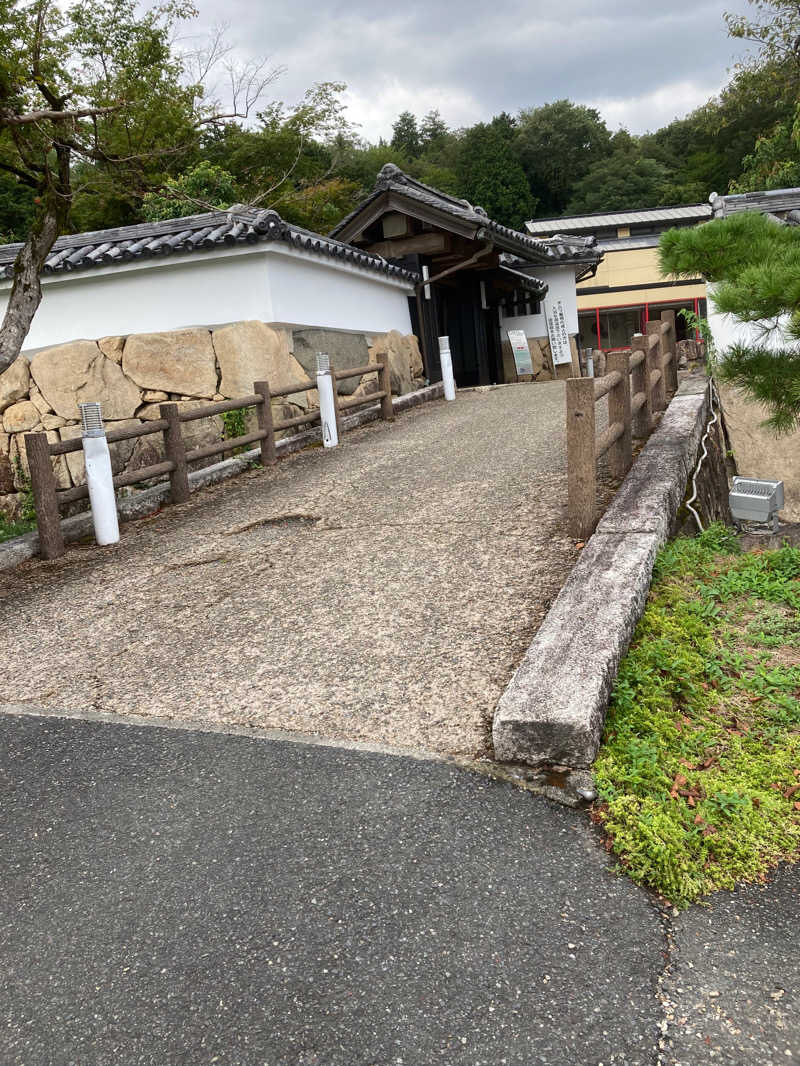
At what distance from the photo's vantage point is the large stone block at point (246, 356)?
390 inches

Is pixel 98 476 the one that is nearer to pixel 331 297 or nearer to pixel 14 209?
pixel 331 297

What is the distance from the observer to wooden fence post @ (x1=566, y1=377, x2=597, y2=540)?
4.69m

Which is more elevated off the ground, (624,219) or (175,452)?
(624,219)

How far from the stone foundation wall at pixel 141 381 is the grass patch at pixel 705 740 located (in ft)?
23.0

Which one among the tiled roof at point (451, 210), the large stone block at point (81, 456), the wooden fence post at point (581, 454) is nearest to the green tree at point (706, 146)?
the tiled roof at point (451, 210)

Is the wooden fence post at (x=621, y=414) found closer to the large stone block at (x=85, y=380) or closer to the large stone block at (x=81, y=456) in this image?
the large stone block at (x=85, y=380)

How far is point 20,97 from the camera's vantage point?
5711mm

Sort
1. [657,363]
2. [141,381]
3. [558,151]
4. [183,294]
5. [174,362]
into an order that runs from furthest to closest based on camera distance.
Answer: [558,151], [141,381], [174,362], [183,294], [657,363]

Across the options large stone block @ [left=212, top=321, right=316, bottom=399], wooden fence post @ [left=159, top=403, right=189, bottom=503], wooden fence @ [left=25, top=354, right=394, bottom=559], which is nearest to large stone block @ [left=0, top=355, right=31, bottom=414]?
large stone block @ [left=212, top=321, right=316, bottom=399]

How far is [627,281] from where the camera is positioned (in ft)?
95.7

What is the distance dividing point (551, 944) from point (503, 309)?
18407mm

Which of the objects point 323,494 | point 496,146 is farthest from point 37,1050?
point 496,146

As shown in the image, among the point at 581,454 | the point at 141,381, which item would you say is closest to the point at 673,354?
the point at 581,454

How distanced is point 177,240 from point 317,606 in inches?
283
